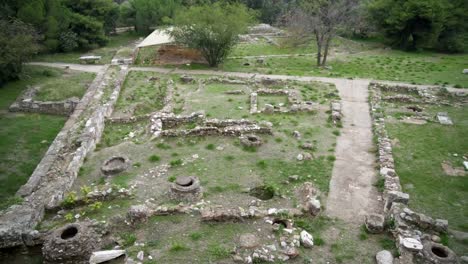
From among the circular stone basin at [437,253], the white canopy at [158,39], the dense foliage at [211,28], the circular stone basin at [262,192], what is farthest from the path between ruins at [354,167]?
the white canopy at [158,39]

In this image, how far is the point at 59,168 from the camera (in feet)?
49.1

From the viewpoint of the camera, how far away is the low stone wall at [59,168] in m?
11.0

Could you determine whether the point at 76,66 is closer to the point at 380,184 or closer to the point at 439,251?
the point at 380,184

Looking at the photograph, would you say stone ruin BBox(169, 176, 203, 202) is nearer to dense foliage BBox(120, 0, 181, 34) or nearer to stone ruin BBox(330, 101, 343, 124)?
stone ruin BBox(330, 101, 343, 124)

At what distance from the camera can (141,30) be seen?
49219 mm

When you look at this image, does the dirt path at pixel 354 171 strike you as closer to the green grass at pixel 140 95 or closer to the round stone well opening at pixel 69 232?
the round stone well opening at pixel 69 232

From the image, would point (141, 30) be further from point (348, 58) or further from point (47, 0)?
point (348, 58)

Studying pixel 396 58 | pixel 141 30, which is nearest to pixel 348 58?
pixel 396 58

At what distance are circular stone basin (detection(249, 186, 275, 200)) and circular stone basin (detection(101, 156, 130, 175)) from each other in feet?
18.0

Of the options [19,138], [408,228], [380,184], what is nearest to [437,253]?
[408,228]

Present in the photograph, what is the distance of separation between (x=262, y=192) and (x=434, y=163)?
797 cm

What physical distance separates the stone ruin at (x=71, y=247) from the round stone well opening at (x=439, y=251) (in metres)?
9.57

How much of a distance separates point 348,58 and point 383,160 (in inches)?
940

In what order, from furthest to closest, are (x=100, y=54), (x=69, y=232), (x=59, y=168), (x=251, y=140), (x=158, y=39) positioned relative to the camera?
1. (x=100, y=54)
2. (x=158, y=39)
3. (x=251, y=140)
4. (x=59, y=168)
5. (x=69, y=232)
